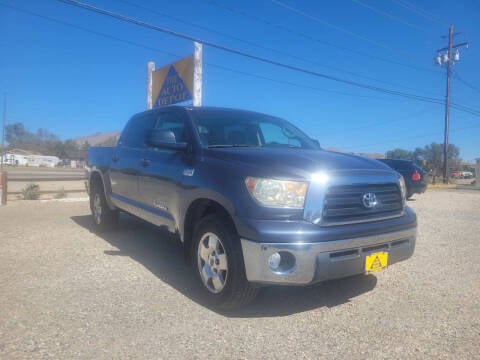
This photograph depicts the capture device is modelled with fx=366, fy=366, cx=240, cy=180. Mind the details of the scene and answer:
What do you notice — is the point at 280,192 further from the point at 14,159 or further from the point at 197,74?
the point at 14,159

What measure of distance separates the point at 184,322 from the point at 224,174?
1.22 m

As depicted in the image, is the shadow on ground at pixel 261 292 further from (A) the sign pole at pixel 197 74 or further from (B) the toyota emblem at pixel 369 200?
(A) the sign pole at pixel 197 74

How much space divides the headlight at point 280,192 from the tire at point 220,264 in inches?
14.9

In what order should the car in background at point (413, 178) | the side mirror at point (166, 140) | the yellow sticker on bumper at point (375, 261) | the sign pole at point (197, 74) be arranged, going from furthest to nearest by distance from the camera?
the car in background at point (413, 178), the sign pole at point (197, 74), the side mirror at point (166, 140), the yellow sticker on bumper at point (375, 261)

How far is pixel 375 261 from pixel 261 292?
115cm

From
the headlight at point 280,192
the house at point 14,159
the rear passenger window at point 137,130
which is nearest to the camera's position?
the headlight at point 280,192

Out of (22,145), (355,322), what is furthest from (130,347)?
(22,145)

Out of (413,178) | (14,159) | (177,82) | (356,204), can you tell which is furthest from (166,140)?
(14,159)

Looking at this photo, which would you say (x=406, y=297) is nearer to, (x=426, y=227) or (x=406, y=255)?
(x=406, y=255)

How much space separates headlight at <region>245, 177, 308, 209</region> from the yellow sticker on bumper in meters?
0.74

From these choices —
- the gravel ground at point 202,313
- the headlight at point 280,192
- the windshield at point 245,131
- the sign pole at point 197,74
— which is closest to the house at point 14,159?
the sign pole at point 197,74

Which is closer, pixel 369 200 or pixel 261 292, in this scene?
pixel 369 200

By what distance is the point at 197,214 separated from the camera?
3477mm

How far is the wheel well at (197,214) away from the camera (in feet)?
10.1
